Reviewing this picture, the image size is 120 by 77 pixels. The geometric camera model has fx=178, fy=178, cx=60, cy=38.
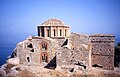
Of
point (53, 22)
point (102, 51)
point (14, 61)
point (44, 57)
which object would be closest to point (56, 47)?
point (44, 57)

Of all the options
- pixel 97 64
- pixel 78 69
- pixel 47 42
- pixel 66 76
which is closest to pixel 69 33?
pixel 47 42

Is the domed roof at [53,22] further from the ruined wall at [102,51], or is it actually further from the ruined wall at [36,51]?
the ruined wall at [102,51]

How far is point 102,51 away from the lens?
73.7 feet

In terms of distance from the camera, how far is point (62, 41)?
2350cm

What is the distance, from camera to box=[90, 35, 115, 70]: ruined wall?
22.0 metres

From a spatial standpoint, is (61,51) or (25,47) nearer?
(61,51)

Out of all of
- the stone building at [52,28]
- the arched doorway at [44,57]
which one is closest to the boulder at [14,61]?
the arched doorway at [44,57]

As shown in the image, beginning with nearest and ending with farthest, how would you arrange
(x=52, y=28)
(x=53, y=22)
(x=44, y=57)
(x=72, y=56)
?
(x=72, y=56) < (x=44, y=57) < (x=52, y=28) < (x=53, y=22)

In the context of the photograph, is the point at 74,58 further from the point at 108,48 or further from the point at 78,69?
the point at 108,48

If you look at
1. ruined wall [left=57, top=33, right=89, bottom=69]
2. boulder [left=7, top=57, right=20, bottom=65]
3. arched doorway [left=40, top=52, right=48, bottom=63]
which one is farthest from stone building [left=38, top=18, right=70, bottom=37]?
boulder [left=7, top=57, right=20, bottom=65]

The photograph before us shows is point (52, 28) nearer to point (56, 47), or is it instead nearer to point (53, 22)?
point (53, 22)

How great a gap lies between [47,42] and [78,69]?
5814 millimetres

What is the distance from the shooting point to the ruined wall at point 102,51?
22.0 metres

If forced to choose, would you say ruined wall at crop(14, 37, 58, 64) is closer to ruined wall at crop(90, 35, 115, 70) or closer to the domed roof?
the domed roof
